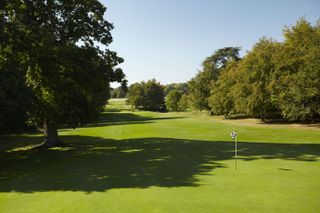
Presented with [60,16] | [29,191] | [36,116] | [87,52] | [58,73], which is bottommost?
[29,191]

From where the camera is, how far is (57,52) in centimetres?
2506

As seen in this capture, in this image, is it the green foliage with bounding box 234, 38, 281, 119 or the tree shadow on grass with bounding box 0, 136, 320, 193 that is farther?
the green foliage with bounding box 234, 38, 281, 119

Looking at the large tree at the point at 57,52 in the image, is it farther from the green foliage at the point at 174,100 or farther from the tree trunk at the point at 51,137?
the green foliage at the point at 174,100

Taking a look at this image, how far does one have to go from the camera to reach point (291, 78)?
40250 millimetres

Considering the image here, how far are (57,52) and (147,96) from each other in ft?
303

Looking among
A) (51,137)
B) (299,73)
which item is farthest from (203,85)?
(51,137)

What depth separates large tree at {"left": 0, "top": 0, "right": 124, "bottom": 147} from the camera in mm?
24578

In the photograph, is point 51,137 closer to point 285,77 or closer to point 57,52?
point 57,52

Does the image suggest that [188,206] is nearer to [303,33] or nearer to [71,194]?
[71,194]

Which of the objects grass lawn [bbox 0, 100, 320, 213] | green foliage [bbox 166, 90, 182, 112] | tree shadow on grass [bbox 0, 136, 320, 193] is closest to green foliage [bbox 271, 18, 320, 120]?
tree shadow on grass [bbox 0, 136, 320, 193]

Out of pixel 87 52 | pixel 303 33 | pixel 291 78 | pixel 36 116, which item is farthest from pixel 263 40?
pixel 36 116

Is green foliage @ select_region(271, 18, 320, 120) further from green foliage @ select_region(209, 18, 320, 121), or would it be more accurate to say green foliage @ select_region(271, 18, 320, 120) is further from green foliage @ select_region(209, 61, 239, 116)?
green foliage @ select_region(209, 61, 239, 116)

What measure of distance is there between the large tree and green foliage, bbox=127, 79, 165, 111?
3297 inches

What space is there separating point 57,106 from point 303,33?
30736 millimetres
